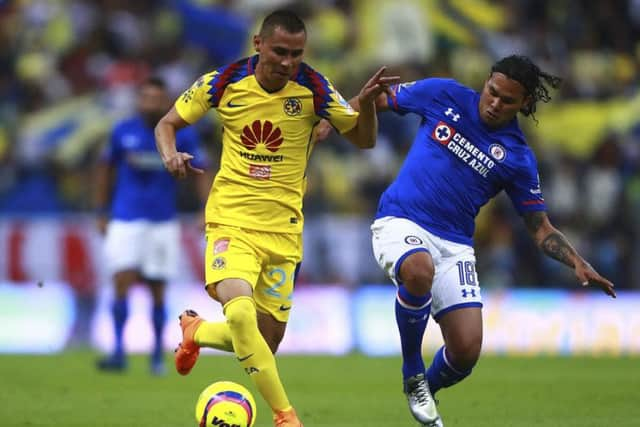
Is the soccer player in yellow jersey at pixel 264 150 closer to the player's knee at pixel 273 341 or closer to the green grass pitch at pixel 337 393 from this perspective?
the player's knee at pixel 273 341

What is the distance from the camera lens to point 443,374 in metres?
8.12

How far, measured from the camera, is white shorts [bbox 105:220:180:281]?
488 inches

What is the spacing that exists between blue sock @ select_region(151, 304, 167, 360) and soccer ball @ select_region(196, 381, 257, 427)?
202 inches

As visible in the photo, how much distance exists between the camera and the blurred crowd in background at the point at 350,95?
17891mm

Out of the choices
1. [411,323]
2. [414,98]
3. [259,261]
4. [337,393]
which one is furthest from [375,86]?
[337,393]

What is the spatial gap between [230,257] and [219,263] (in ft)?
0.25

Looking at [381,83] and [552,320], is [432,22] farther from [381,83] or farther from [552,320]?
[381,83]

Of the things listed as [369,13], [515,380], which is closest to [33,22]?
[369,13]

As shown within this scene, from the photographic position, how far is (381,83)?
24.5ft

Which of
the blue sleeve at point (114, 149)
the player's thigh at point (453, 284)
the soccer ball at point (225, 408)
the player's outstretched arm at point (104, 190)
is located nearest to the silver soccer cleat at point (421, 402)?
the player's thigh at point (453, 284)

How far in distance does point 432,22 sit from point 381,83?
13583mm

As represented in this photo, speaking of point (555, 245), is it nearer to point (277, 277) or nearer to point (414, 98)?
point (414, 98)

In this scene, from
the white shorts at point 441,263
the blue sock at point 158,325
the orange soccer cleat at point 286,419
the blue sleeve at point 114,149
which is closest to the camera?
the orange soccer cleat at point 286,419

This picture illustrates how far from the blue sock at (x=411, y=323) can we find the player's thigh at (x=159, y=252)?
5084 mm
